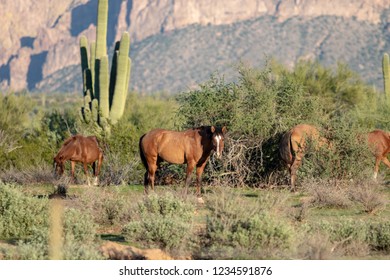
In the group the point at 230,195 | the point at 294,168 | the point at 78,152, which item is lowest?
the point at 78,152

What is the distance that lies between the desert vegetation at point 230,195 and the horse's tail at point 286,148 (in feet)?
1.38

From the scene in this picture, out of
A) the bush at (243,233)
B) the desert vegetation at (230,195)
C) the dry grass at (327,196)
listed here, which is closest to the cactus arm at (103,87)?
the desert vegetation at (230,195)

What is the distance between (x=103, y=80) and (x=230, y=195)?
2672cm

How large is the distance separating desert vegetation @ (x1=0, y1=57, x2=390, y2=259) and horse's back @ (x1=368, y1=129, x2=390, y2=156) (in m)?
0.64

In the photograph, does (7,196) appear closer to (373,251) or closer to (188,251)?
(188,251)

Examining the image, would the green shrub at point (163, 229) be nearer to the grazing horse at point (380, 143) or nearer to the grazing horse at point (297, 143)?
the grazing horse at point (297, 143)

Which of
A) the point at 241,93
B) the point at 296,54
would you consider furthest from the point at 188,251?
the point at 296,54

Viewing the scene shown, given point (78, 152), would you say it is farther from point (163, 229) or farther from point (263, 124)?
point (163, 229)

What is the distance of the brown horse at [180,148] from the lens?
2023 centimetres

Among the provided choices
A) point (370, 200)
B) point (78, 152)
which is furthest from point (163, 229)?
point (78, 152)

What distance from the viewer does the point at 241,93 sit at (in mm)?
24219

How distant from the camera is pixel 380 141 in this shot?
985 inches

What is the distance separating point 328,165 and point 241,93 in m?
3.88

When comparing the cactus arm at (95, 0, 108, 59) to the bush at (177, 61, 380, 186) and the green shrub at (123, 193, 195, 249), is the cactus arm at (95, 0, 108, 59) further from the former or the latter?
the green shrub at (123, 193, 195, 249)
